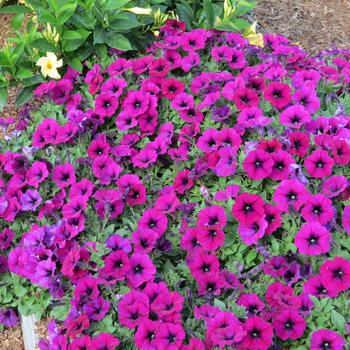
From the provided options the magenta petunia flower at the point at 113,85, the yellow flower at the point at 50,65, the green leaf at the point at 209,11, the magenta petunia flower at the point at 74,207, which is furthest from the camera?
the green leaf at the point at 209,11

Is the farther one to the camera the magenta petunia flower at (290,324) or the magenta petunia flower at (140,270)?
the magenta petunia flower at (140,270)

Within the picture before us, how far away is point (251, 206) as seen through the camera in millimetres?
2754

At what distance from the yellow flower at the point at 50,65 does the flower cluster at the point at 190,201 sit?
0.29 feet

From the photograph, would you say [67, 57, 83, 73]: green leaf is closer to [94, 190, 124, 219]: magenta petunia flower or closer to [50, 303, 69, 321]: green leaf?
[94, 190, 124, 219]: magenta petunia flower

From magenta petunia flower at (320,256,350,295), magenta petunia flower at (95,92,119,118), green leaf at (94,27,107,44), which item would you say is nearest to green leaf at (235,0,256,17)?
green leaf at (94,27,107,44)

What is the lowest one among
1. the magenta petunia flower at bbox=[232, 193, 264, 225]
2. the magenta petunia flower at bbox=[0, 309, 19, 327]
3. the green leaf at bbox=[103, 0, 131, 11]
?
the magenta petunia flower at bbox=[0, 309, 19, 327]

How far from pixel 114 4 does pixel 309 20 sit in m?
2.37

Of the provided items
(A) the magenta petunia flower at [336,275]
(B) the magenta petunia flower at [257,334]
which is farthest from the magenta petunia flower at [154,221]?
(A) the magenta petunia flower at [336,275]

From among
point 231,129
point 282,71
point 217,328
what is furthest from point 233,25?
point 217,328

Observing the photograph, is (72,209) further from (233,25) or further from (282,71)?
(233,25)

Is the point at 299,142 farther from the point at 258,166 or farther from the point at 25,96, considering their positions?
the point at 25,96

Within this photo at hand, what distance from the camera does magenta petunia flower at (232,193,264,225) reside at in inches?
107

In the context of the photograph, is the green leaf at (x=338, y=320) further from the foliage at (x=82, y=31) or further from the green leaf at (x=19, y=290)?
the foliage at (x=82, y=31)

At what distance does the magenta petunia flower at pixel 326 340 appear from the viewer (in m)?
2.31
